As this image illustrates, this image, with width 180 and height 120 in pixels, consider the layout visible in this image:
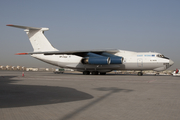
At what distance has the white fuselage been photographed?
2541 centimetres

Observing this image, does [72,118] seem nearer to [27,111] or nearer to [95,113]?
[95,113]

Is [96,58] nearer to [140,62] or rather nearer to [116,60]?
[116,60]

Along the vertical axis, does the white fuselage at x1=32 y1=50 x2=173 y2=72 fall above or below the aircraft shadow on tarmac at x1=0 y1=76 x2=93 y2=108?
above

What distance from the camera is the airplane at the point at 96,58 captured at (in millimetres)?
25727

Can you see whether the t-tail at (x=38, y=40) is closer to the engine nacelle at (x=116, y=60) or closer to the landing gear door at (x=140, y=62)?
the engine nacelle at (x=116, y=60)

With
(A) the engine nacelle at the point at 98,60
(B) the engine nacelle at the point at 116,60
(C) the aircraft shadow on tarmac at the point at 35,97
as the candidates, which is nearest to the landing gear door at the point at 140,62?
(B) the engine nacelle at the point at 116,60

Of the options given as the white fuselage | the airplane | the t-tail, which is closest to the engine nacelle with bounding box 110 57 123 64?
the airplane

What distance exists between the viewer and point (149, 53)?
26.2 metres

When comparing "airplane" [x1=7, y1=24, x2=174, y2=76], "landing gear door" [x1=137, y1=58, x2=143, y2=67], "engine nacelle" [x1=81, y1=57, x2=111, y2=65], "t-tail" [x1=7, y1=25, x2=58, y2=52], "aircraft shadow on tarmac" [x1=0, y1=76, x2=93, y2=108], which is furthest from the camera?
"t-tail" [x1=7, y1=25, x2=58, y2=52]

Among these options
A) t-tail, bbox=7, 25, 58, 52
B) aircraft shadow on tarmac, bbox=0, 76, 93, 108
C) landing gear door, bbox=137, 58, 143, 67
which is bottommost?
aircraft shadow on tarmac, bbox=0, 76, 93, 108


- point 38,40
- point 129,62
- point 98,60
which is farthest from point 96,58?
point 38,40

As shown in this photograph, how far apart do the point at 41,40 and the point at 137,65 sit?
16.3m

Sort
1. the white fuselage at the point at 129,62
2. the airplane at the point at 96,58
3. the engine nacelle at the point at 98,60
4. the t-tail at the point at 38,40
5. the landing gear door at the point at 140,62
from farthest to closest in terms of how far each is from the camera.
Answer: the t-tail at the point at 38,40, the engine nacelle at the point at 98,60, the landing gear door at the point at 140,62, the airplane at the point at 96,58, the white fuselage at the point at 129,62

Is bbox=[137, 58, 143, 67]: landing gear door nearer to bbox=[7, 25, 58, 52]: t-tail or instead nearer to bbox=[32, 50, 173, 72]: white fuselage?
bbox=[32, 50, 173, 72]: white fuselage
